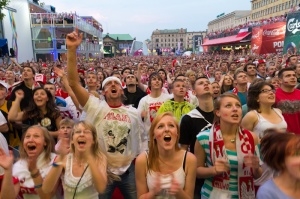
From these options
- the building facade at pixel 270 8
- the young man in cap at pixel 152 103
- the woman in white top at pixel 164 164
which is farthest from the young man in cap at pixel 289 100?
the building facade at pixel 270 8

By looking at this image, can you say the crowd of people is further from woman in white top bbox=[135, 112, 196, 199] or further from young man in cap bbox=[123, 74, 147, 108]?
young man in cap bbox=[123, 74, 147, 108]

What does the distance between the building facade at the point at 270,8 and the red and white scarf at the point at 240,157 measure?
250 feet

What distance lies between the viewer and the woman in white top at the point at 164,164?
2549 mm

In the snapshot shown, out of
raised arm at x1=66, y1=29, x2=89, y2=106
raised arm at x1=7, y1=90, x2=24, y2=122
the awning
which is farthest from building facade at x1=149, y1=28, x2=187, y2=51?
raised arm at x1=66, y1=29, x2=89, y2=106

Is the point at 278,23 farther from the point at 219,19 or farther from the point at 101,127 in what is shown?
the point at 219,19

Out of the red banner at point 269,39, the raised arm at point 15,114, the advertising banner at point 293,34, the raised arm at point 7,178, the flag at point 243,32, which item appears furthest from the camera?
the flag at point 243,32

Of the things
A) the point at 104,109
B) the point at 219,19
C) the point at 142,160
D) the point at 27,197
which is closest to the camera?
the point at 142,160

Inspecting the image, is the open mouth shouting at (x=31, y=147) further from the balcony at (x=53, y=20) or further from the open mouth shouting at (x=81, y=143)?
the balcony at (x=53, y=20)

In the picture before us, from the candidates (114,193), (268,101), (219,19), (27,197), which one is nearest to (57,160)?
(27,197)

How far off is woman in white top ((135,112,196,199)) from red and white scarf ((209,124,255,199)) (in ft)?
0.94

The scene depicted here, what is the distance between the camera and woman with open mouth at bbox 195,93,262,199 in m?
2.69

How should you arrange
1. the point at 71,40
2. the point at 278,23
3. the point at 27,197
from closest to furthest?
the point at 27,197 < the point at 71,40 < the point at 278,23

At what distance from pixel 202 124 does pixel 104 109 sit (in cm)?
110

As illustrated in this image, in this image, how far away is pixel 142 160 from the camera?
2.64 meters
